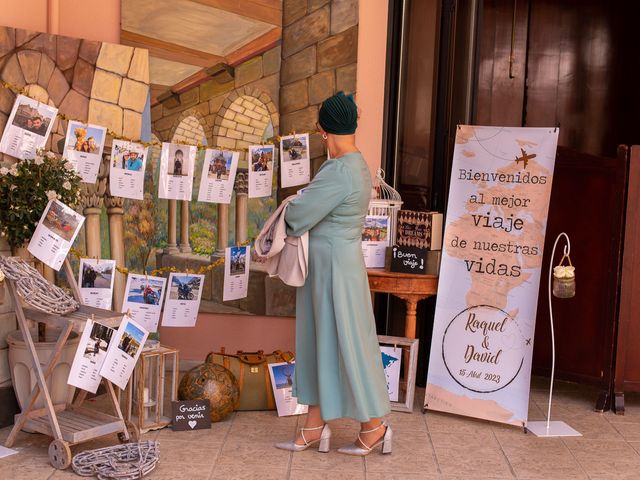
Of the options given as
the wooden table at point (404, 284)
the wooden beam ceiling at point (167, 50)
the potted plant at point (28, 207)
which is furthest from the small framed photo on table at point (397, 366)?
the wooden beam ceiling at point (167, 50)

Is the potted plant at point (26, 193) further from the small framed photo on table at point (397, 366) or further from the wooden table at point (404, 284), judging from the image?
the small framed photo on table at point (397, 366)

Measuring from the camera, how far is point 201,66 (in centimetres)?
474

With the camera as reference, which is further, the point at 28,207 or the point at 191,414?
the point at 191,414

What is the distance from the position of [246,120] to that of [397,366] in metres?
1.59

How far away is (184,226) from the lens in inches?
187

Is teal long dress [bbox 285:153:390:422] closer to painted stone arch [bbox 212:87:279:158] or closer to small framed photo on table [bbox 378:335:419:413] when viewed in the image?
small framed photo on table [bbox 378:335:419:413]

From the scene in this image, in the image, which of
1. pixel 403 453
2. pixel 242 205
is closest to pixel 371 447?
pixel 403 453

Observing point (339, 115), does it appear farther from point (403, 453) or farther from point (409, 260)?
point (403, 453)

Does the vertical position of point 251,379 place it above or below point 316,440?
above

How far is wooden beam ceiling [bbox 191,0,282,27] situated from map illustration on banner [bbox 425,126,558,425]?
126 centimetres

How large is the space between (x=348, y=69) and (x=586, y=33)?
224 cm

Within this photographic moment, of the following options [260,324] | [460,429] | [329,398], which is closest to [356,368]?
[329,398]

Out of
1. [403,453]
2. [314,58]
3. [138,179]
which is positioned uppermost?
[314,58]

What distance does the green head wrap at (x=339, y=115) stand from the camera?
344 cm
